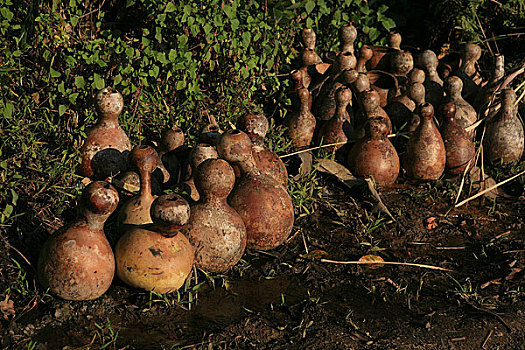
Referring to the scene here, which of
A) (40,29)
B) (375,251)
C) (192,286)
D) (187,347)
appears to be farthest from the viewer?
(40,29)

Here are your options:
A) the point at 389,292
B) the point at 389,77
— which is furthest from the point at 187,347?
the point at 389,77

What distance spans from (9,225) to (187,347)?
1492mm

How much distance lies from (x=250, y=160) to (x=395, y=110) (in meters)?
2.12

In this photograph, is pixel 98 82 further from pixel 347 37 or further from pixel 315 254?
pixel 347 37

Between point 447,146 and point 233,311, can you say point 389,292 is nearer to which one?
point 233,311

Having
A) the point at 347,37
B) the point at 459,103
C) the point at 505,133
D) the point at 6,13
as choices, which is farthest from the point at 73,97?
the point at 505,133

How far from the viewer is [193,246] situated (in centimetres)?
354

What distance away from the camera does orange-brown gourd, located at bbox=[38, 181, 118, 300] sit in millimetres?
3170

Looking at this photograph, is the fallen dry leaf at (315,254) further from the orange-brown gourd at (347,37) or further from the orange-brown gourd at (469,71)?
the orange-brown gourd at (469,71)

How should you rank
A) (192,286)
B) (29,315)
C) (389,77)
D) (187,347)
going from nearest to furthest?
(187,347), (29,315), (192,286), (389,77)

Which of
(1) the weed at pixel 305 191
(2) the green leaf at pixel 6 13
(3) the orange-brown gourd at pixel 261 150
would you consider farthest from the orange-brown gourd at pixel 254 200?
(2) the green leaf at pixel 6 13

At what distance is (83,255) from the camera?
125 inches

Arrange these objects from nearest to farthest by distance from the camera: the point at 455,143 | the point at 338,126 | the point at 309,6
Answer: the point at 455,143
the point at 338,126
the point at 309,6

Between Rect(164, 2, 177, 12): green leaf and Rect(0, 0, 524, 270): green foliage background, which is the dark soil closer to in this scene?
Rect(0, 0, 524, 270): green foliage background
